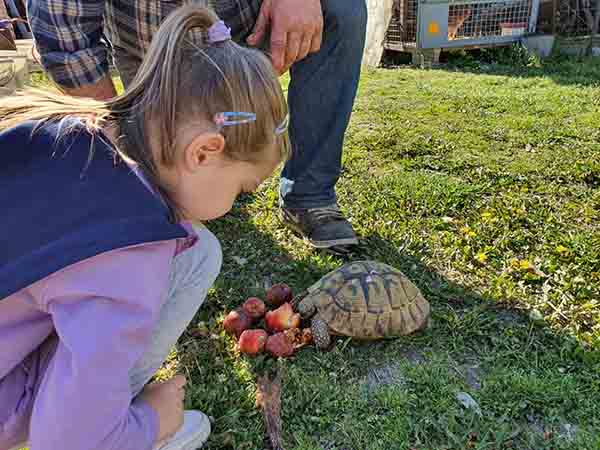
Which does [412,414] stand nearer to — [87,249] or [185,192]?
[185,192]

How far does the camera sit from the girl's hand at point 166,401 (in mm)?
1454

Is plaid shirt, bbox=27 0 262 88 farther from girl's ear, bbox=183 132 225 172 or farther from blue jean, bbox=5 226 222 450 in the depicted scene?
girl's ear, bbox=183 132 225 172

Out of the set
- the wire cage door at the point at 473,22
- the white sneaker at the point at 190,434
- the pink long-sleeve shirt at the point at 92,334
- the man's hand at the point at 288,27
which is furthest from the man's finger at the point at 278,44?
the wire cage door at the point at 473,22

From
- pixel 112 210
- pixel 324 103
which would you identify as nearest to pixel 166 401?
pixel 112 210

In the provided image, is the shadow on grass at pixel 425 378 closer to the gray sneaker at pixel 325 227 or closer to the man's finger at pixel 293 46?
the gray sneaker at pixel 325 227

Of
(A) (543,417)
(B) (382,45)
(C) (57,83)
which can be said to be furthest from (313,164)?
(B) (382,45)

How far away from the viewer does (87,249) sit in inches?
43.6

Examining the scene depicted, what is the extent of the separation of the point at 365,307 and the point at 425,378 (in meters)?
0.34

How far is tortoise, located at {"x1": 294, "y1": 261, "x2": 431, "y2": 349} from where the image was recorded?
2.17 metres

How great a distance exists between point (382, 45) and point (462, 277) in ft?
18.7

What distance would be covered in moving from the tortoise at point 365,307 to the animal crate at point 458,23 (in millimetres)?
5810

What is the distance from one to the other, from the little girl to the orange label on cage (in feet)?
21.2

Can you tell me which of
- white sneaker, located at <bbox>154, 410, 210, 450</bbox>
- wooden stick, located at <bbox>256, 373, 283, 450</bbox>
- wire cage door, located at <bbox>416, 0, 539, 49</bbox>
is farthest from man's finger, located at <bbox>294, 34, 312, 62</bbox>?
wire cage door, located at <bbox>416, 0, 539, 49</bbox>

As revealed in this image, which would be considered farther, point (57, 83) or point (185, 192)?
point (57, 83)
